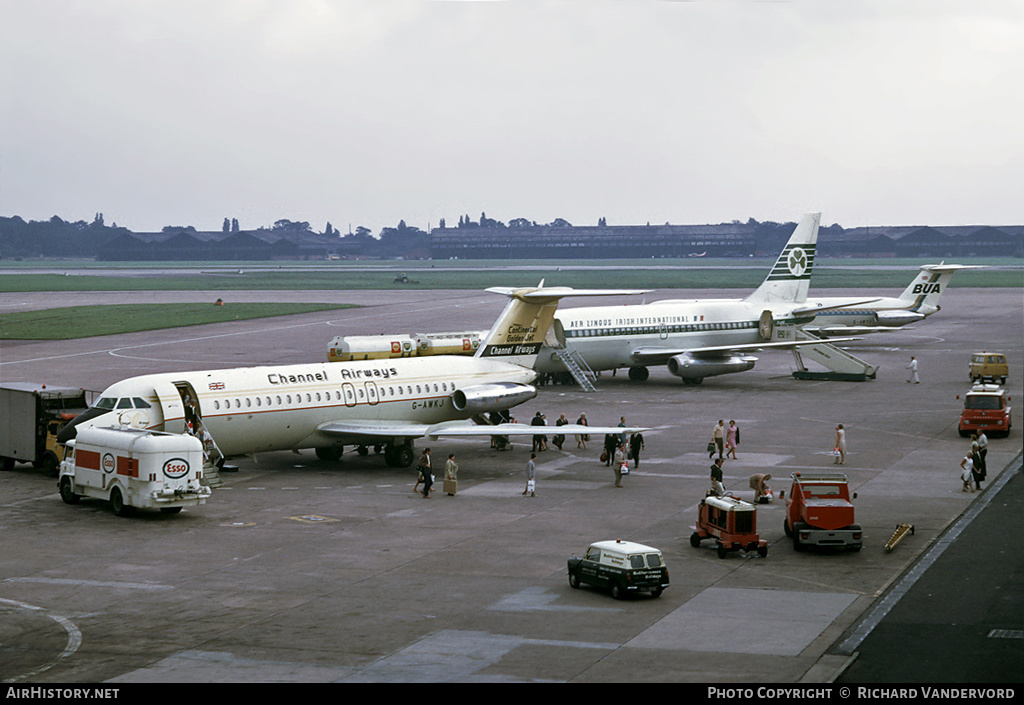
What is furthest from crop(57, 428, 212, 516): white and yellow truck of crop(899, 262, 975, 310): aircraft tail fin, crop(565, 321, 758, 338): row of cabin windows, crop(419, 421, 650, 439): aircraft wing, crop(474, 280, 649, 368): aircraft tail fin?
crop(899, 262, 975, 310): aircraft tail fin

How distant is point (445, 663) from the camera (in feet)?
74.8

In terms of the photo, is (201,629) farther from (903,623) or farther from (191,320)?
(191,320)

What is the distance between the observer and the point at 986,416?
50.5m

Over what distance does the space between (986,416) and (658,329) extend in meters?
23.7

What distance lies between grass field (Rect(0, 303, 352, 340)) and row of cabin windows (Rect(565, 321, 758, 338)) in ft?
148

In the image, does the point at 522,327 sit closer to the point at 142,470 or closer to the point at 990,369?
the point at 142,470

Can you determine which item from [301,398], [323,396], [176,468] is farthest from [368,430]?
[176,468]

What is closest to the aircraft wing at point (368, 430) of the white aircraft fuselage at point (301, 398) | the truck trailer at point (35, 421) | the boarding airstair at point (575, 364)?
the white aircraft fuselage at point (301, 398)

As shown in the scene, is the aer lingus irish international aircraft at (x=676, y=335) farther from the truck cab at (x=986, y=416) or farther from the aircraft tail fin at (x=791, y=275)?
the truck cab at (x=986, y=416)

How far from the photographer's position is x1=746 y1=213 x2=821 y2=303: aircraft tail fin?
77.7 meters

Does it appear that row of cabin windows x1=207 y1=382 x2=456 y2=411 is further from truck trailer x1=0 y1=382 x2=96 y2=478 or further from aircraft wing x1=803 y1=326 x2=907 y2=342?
aircraft wing x1=803 y1=326 x2=907 y2=342

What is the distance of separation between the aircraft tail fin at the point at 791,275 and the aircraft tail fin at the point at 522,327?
1075 inches

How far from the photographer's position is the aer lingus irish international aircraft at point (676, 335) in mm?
69062

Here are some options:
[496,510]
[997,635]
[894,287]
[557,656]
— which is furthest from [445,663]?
[894,287]
